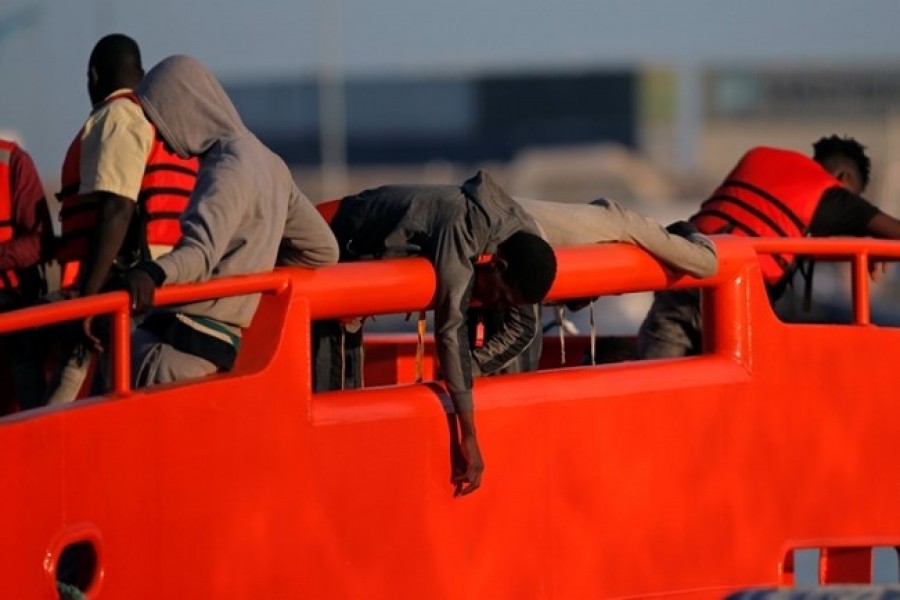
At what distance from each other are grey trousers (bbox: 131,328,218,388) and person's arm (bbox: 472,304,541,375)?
0.98 metres

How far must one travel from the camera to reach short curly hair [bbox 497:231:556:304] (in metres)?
6.63

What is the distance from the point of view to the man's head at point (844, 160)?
8805 mm

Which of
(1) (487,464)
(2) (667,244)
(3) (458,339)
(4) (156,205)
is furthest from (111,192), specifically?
(2) (667,244)

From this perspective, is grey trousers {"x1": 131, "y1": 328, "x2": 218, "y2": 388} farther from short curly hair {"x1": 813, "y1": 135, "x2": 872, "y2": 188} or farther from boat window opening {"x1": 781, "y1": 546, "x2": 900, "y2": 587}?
short curly hair {"x1": 813, "y1": 135, "x2": 872, "y2": 188}

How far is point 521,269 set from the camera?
6637 millimetres

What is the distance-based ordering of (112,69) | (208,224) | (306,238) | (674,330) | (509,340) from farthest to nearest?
1. (674,330)
2. (112,69)
3. (509,340)
4. (306,238)
5. (208,224)

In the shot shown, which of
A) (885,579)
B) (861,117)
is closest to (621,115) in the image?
(861,117)

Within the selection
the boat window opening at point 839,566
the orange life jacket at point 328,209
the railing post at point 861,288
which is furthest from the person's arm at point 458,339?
the railing post at point 861,288

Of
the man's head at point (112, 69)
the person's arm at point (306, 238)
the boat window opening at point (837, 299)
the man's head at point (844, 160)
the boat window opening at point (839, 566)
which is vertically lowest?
the boat window opening at point (839, 566)

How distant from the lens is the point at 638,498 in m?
7.00

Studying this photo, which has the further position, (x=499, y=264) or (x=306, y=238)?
(x=499, y=264)

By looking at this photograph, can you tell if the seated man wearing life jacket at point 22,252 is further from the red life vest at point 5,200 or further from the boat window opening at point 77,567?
the boat window opening at point 77,567

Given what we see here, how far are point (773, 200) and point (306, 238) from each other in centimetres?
238

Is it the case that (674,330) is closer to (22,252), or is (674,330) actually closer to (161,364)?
(22,252)
